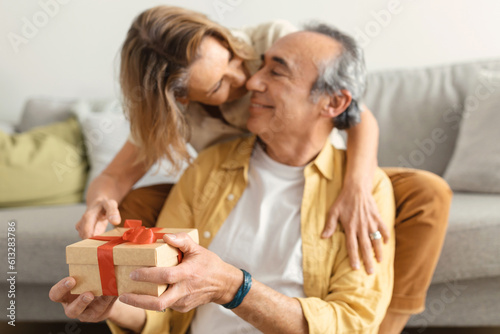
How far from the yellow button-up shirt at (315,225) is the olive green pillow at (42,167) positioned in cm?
88

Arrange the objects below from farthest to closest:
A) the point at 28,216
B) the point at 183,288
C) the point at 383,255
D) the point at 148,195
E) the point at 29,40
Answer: the point at 29,40
the point at 28,216
the point at 148,195
the point at 383,255
the point at 183,288

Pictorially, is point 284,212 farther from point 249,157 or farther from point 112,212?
point 112,212

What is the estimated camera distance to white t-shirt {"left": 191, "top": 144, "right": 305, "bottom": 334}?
108cm

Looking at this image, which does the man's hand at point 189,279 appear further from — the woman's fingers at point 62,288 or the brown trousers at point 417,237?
the brown trousers at point 417,237

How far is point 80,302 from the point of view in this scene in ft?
2.63

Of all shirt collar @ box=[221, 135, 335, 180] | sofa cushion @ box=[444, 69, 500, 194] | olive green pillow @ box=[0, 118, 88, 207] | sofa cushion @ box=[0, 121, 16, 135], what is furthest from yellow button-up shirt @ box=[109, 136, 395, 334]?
sofa cushion @ box=[0, 121, 16, 135]

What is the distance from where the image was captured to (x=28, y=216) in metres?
1.63

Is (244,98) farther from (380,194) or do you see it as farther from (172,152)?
(380,194)

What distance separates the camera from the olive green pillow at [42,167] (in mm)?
1828

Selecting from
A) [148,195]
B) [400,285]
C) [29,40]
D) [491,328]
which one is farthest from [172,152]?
[29,40]

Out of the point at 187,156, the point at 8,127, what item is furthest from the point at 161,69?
the point at 8,127

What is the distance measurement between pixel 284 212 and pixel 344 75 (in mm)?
429

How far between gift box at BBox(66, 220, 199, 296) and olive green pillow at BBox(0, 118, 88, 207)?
3.97 ft

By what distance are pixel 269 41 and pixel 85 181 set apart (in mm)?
1099
